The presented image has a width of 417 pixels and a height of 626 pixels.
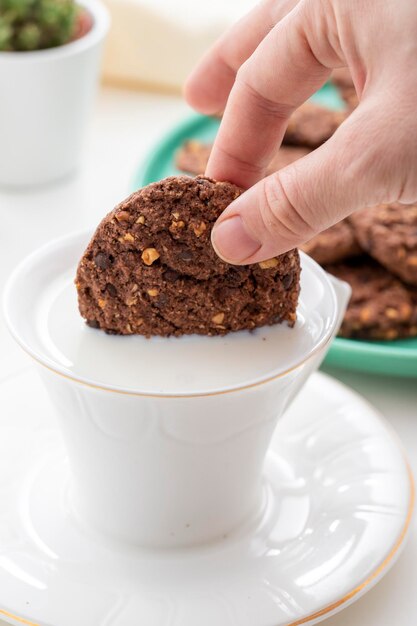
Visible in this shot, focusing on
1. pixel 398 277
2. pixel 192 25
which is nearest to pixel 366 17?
pixel 398 277

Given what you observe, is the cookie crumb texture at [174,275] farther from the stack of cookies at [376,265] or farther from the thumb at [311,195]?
the stack of cookies at [376,265]

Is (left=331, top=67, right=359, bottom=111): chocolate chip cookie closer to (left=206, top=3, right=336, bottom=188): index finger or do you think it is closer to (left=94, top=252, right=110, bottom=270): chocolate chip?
(left=206, top=3, right=336, bottom=188): index finger

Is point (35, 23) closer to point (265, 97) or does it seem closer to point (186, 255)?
point (265, 97)

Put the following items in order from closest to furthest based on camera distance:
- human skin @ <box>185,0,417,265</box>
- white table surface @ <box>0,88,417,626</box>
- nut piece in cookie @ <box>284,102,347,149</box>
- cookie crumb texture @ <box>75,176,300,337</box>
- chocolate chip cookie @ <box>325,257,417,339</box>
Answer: human skin @ <box>185,0,417,265</box>, cookie crumb texture @ <box>75,176,300,337</box>, white table surface @ <box>0,88,417,626</box>, chocolate chip cookie @ <box>325,257,417,339</box>, nut piece in cookie @ <box>284,102,347,149</box>

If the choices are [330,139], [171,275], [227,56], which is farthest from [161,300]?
[227,56]

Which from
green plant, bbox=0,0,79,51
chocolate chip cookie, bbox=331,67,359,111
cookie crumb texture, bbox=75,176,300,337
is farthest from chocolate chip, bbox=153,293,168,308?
chocolate chip cookie, bbox=331,67,359,111
